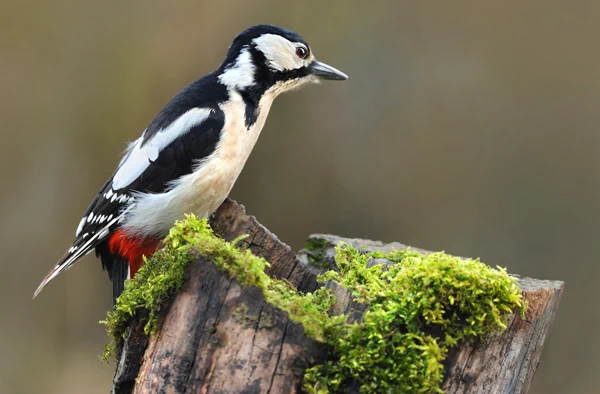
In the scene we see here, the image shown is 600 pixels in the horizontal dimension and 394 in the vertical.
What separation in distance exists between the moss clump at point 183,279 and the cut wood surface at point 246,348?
23 mm

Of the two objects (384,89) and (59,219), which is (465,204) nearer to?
(384,89)

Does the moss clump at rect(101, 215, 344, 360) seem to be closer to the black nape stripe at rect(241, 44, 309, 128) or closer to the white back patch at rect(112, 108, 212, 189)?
→ the white back patch at rect(112, 108, 212, 189)

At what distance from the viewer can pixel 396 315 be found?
1.46 meters

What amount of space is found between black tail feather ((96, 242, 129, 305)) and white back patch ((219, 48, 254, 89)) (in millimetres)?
879

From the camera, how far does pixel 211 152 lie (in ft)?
8.60

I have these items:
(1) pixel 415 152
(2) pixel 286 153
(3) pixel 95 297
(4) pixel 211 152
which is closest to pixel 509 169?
(1) pixel 415 152

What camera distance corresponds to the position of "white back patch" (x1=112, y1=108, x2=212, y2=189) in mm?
2594

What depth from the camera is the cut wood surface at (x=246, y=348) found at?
1.45 m

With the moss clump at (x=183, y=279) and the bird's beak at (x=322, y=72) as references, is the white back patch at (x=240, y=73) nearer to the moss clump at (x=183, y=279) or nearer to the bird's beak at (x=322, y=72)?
the bird's beak at (x=322, y=72)

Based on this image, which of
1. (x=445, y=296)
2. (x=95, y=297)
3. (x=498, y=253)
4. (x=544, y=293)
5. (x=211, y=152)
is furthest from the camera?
(x=95, y=297)

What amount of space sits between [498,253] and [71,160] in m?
3.69

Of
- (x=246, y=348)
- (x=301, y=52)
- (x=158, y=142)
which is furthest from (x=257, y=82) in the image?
(x=246, y=348)

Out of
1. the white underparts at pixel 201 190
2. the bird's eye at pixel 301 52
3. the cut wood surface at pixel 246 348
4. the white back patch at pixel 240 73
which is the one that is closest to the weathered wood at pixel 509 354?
the cut wood surface at pixel 246 348

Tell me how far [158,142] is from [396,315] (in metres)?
1.49
